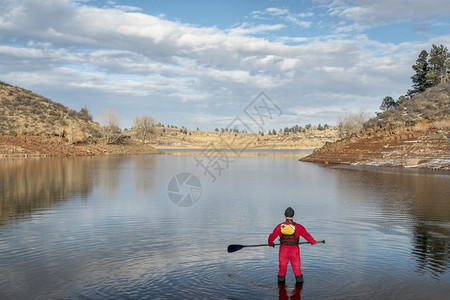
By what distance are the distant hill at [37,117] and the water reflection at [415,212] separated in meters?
88.9

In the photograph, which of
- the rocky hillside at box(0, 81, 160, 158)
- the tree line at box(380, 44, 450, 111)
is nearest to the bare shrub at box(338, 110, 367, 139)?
the tree line at box(380, 44, 450, 111)

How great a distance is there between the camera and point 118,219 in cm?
2128

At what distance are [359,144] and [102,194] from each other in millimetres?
56487

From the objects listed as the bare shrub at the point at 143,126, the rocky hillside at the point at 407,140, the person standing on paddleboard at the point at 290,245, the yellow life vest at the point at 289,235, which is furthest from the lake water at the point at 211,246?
the bare shrub at the point at 143,126

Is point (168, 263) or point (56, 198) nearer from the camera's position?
point (168, 263)

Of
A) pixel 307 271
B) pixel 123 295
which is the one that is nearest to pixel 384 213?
pixel 307 271

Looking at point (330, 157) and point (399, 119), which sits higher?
point (399, 119)

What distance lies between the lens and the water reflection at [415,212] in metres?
14.9

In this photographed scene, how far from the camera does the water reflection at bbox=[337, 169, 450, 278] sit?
14.9 meters

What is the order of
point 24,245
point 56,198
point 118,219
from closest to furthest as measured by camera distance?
point 24,245, point 118,219, point 56,198

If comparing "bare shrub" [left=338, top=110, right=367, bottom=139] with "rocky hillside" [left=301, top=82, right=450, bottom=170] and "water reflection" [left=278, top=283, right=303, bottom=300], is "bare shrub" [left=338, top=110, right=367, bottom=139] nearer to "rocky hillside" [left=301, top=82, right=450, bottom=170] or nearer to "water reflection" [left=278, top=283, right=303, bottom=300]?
"rocky hillside" [left=301, top=82, right=450, bottom=170]

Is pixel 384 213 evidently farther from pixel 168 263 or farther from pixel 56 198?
pixel 56 198

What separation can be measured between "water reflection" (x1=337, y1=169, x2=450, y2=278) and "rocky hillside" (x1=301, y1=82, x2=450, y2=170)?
67.6 ft

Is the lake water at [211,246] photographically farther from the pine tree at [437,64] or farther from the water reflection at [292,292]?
the pine tree at [437,64]
